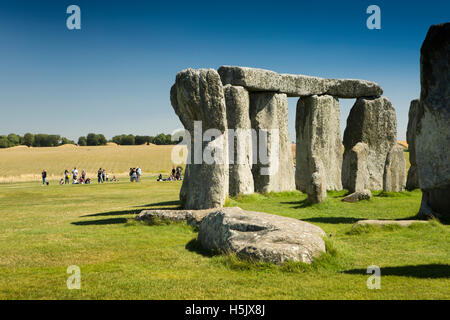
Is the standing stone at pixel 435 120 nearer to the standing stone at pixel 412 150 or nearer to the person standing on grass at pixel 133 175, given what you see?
the standing stone at pixel 412 150

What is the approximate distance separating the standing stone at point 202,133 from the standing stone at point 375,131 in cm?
1055

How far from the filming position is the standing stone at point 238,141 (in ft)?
52.5

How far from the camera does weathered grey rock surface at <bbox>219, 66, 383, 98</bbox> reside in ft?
54.6

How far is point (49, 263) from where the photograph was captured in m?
6.50

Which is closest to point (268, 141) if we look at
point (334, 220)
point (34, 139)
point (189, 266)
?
point (334, 220)

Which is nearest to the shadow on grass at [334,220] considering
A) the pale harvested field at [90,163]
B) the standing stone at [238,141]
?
the standing stone at [238,141]

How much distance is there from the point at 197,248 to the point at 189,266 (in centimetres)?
116

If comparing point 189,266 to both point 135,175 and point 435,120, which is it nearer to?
point 435,120

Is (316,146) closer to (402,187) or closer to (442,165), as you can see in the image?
(402,187)

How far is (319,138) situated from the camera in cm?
1945

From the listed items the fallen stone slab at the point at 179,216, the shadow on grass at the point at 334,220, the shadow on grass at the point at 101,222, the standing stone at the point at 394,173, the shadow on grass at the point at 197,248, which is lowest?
the shadow on grass at the point at 101,222

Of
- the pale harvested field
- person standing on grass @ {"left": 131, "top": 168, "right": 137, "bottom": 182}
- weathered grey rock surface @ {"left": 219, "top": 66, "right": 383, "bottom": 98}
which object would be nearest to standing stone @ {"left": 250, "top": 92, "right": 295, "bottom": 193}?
weathered grey rock surface @ {"left": 219, "top": 66, "right": 383, "bottom": 98}

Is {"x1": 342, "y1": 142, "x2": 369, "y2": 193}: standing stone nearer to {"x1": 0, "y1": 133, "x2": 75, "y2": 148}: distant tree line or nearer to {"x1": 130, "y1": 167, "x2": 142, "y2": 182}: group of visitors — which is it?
{"x1": 130, "y1": 167, "x2": 142, "y2": 182}: group of visitors
